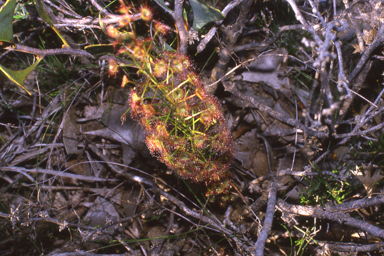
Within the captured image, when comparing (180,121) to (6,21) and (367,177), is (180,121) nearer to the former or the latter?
(6,21)

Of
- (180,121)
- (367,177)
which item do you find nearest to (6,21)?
(180,121)

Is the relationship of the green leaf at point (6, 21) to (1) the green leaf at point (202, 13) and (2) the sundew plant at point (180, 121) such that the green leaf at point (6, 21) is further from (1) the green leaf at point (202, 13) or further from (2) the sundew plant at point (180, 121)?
(1) the green leaf at point (202, 13)

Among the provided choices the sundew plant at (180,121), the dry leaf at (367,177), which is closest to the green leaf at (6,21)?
the sundew plant at (180,121)

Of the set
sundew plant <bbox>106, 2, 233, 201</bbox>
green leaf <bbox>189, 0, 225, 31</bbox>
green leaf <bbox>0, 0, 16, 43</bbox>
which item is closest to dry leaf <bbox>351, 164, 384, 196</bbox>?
sundew plant <bbox>106, 2, 233, 201</bbox>

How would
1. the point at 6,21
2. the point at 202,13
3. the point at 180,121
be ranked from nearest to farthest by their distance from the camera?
1. the point at 6,21
2. the point at 180,121
3. the point at 202,13

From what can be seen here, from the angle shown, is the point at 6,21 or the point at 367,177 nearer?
the point at 6,21

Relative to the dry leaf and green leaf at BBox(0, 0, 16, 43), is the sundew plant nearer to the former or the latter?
green leaf at BBox(0, 0, 16, 43)

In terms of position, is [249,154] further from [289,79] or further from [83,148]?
[83,148]

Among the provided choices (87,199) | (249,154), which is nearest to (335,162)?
(249,154)
